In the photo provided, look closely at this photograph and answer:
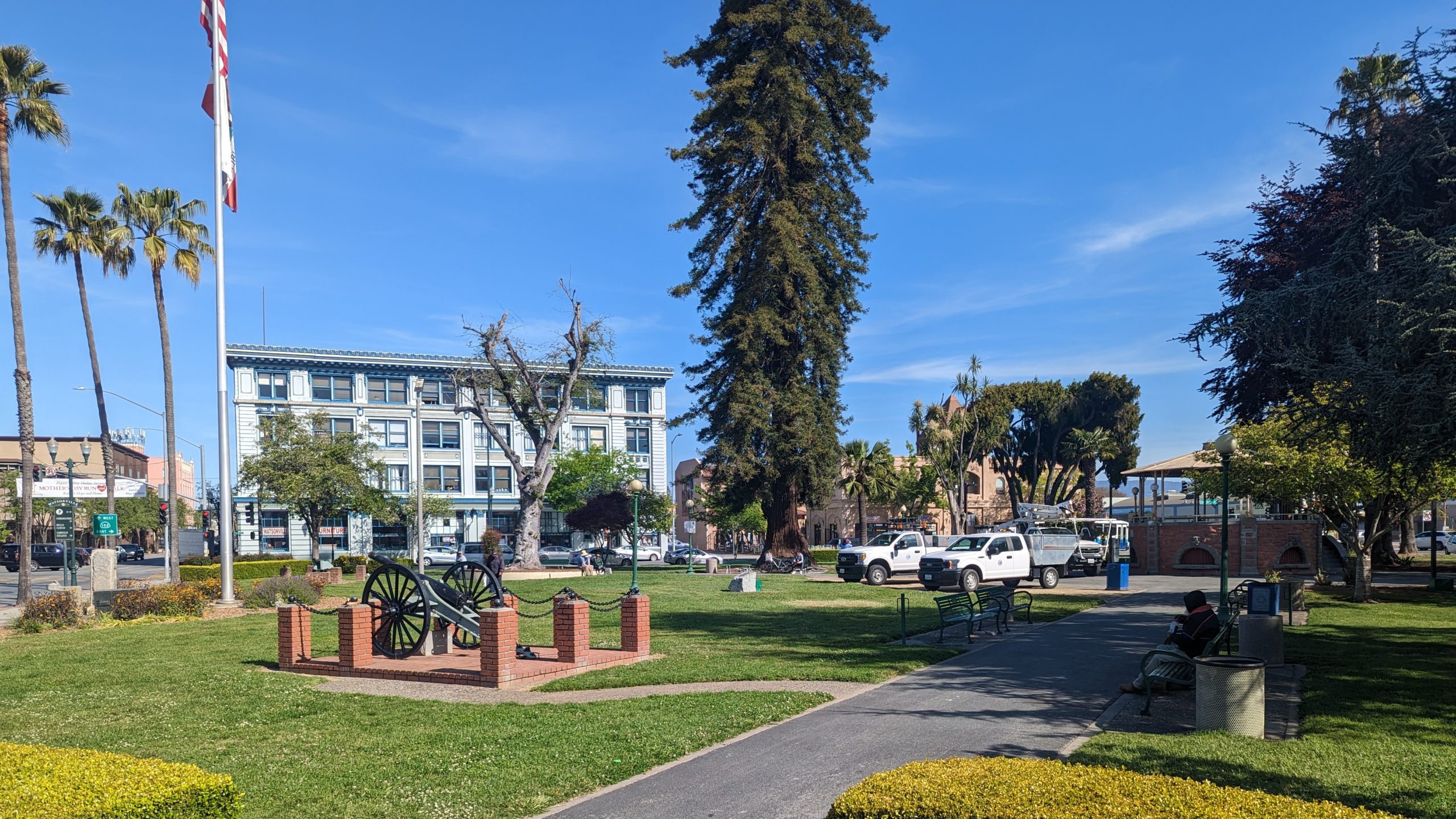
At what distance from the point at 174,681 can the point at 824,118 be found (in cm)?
3510

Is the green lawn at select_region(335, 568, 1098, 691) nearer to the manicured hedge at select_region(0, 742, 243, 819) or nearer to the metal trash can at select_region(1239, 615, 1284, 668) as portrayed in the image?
the metal trash can at select_region(1239, 615, 1284, 668)

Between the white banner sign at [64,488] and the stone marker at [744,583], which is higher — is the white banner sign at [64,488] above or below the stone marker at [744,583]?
above

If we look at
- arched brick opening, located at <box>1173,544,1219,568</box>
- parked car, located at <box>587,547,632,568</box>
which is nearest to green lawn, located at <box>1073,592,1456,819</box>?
arched brick opening, located at <box>1173,544,1219,568</box>

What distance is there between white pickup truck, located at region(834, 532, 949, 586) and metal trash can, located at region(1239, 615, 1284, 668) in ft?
70.3

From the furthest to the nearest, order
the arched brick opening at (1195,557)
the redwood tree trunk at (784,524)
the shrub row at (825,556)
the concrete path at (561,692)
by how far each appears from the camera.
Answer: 1. the shrub row at (825,556)
2. the redwood tree trunk at (784,524)
3. the arched brick opening at (1195,557)
4. the concrete path at (561,692)

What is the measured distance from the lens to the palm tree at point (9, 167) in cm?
2803

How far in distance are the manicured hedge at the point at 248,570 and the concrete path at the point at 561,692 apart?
26.9 meters

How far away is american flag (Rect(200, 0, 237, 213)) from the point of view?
23.3m

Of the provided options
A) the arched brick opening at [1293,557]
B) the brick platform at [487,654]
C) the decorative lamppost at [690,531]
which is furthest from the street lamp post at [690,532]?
the brick platform at [487,654]

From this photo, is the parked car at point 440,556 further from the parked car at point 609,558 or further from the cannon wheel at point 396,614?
A: the cannon wheel at point 396,614

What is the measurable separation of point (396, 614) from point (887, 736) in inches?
331

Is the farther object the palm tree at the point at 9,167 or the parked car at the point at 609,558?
the parked car at the point at 609,558

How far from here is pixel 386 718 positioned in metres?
10.6

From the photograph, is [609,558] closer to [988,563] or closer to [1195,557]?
[988,563]
